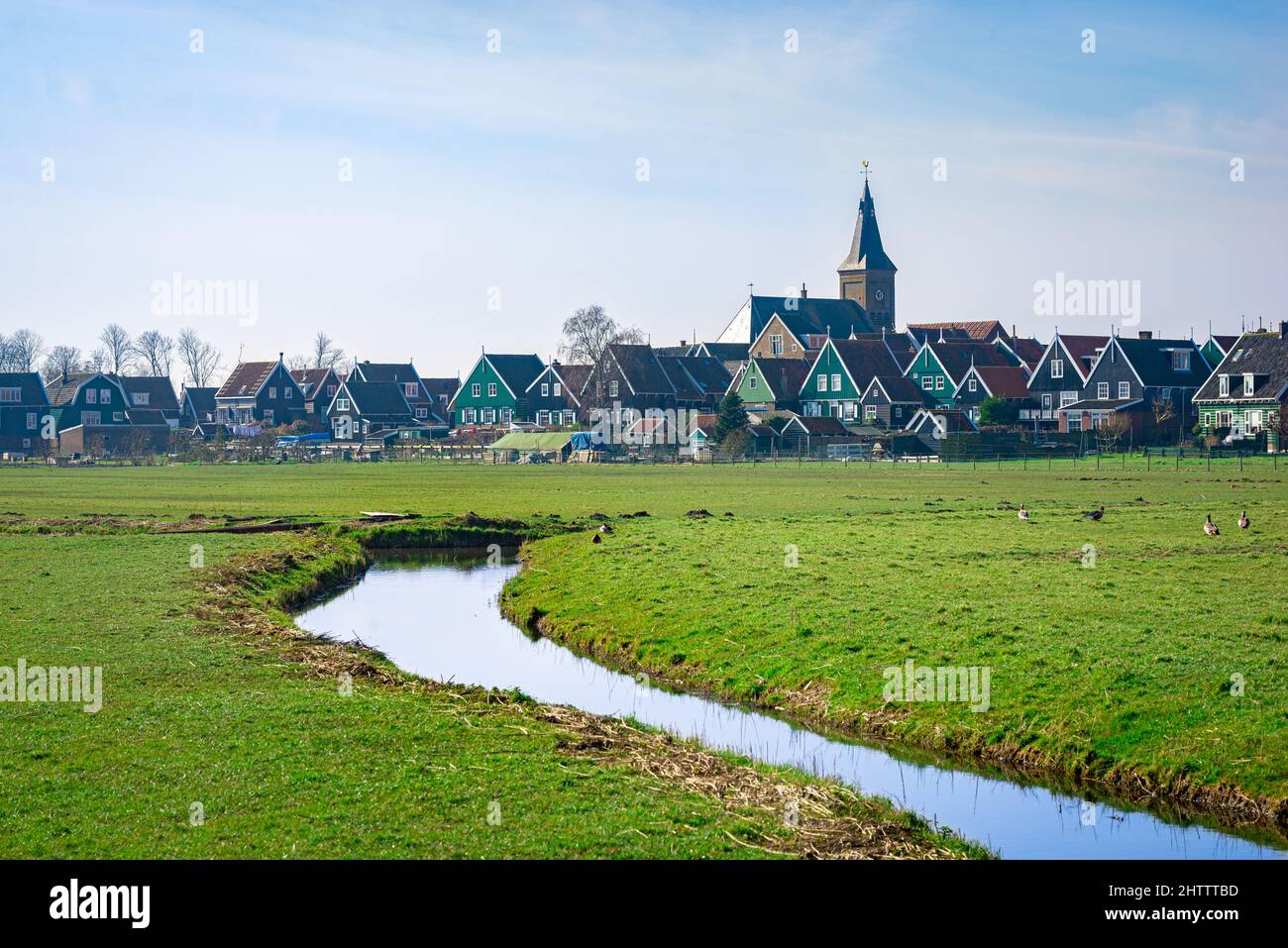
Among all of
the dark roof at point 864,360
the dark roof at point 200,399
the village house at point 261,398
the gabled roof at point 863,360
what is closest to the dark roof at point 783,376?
the gabled roof at point 863,360

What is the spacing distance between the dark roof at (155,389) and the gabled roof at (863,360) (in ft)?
234

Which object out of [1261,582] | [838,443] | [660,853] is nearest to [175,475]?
[838,443]

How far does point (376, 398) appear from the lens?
148m

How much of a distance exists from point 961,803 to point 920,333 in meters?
136

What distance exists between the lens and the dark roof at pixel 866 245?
166m

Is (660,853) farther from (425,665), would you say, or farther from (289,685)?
(425,665)

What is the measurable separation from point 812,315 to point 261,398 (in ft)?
207

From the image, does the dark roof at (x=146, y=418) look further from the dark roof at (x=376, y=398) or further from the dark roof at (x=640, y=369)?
the dark roof at (x=640, y=369)

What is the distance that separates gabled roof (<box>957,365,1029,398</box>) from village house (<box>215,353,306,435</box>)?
75.0m

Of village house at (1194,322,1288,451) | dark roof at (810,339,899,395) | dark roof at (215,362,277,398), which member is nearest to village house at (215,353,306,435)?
dark roof at (215,362,277,398)

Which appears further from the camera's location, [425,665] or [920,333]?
[920,333]

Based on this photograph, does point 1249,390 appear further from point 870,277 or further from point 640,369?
point 870,277

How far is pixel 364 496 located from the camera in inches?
2435
